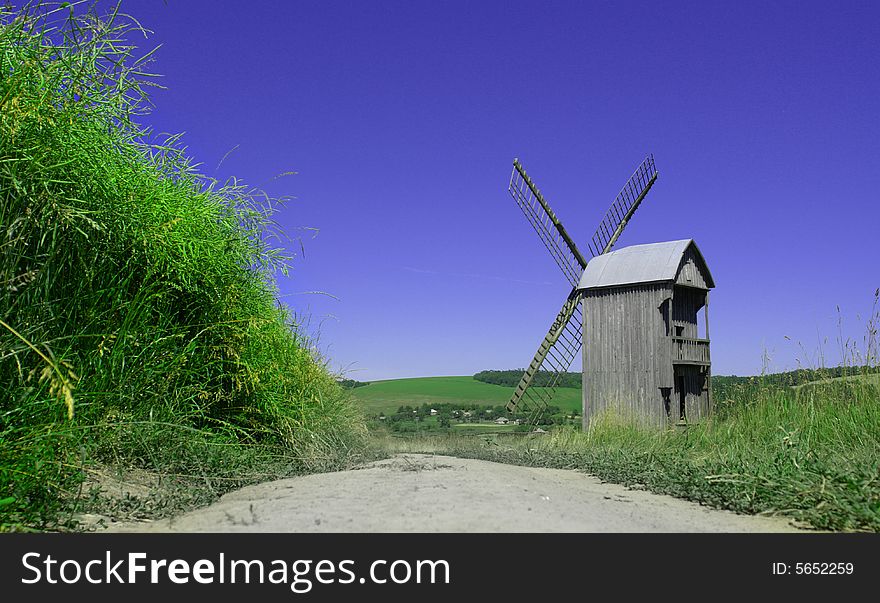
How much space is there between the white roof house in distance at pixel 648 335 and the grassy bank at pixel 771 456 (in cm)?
322

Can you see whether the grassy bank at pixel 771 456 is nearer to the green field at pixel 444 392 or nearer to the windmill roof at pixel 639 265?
the windmill roof at pixel 639 265

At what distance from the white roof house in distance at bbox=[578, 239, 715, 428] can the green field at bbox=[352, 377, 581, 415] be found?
5310mm

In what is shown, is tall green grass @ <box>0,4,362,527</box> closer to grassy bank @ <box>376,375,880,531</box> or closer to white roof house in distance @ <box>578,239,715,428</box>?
grassy bank @ <box>376,375,880,531</box>

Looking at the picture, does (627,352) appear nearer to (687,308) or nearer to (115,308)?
(687,308)

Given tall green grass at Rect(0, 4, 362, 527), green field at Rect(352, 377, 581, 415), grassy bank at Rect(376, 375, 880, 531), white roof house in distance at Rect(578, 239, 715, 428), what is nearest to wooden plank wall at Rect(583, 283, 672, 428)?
white roof house in distance at Rect(578, 239, 715, 428)

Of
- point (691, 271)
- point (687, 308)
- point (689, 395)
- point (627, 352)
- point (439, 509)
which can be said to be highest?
point (691, 271)

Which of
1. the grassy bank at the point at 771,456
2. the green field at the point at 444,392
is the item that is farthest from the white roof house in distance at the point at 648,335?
the green field at the point at 444,392

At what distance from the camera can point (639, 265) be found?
16.2m

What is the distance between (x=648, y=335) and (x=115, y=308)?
12303mm

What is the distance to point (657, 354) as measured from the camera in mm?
15336

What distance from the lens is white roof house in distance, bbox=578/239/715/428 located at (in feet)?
50.4

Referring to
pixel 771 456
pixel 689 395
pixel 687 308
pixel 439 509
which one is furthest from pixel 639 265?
pixel 439 509
